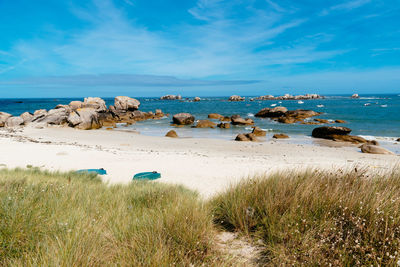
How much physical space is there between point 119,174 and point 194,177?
298cm

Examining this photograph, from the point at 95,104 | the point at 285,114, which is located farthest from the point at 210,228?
the point at 95,104

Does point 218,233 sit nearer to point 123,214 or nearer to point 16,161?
point 123,214

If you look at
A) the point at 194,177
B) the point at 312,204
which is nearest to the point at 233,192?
the point at 312,204

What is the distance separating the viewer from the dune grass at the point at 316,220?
8.94 feet

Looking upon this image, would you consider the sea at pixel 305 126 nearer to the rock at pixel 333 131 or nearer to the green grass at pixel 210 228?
the rock at pixel 333 131

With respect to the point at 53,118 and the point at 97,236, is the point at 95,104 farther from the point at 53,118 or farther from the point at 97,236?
the point at 97,236

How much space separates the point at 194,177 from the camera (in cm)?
922

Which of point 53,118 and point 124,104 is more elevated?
point 124,104

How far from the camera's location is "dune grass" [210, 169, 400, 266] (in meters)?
2.72

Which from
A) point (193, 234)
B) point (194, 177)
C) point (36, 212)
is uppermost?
point (36, 212)

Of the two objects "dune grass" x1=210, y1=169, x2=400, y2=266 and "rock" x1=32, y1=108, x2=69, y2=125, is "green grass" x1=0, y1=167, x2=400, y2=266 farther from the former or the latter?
"rock" x1=32, y1=108, x2=69, y2=125

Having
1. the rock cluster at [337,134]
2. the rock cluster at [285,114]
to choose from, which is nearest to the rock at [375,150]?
the rock cluster at [337,134]

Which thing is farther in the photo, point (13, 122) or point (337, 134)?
point (13, 122)

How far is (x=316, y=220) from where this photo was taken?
3.48 m
